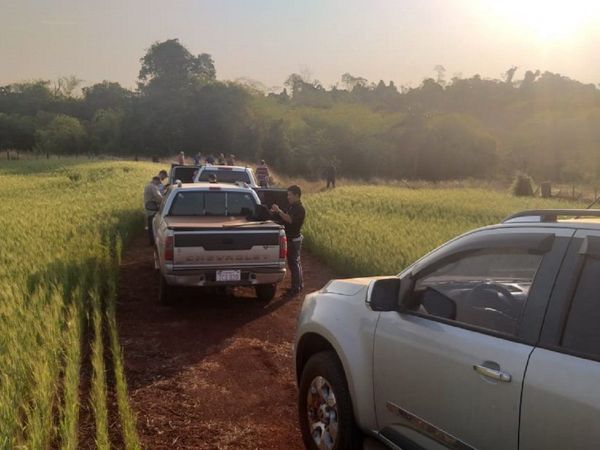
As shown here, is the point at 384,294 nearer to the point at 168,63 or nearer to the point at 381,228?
the point at 381,228

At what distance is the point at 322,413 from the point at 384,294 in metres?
1.18

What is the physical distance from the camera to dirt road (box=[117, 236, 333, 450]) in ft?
16.1

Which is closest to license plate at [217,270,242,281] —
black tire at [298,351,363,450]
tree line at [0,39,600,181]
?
black tire at [298,351,363,450]

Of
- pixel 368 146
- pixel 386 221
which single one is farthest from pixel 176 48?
pixel 386 221

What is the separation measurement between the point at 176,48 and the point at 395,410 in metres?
118

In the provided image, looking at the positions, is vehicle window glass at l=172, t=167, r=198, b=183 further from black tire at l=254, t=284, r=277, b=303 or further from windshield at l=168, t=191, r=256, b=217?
black tire at l=254, t=284, r=277, b=303

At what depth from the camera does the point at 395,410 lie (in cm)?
354

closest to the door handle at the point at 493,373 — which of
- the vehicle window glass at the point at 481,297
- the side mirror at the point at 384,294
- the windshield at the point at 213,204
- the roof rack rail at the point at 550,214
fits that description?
the vehicle window glass at the point at 481,297

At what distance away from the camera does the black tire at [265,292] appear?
930 cm

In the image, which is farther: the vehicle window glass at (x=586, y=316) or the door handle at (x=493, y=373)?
the door handle at (x=493, y=373)

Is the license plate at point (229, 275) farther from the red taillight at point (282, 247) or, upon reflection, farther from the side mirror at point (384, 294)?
the side mirror at point (384, 294)

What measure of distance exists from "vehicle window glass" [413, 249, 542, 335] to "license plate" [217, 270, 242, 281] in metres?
4.61

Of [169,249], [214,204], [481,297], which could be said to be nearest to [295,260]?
[214,204]

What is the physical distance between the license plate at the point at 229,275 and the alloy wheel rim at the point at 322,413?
4.01m
